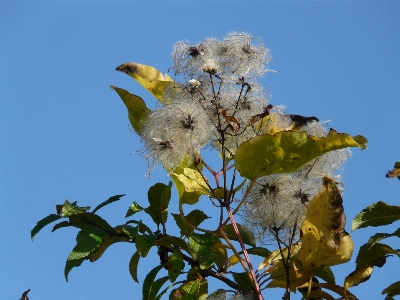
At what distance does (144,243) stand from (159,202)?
28 centimetres

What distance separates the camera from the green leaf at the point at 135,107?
71.8 inches

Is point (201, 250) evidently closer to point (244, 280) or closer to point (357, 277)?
point (244, 280)

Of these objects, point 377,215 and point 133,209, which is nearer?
point 377,215

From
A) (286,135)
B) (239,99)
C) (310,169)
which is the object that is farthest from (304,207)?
(239,99)

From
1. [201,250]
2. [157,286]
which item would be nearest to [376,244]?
[201,250]

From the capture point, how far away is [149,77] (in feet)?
6.25

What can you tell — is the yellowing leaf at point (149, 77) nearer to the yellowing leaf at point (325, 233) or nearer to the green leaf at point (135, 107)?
the green leaf at point (135, 107)

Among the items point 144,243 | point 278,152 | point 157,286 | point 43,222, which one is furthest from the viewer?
point 43,222

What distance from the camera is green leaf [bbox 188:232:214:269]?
157cm

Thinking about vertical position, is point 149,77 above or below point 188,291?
above

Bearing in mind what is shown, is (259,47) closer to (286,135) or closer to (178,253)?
(286,135)

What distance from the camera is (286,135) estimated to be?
59.4 inches

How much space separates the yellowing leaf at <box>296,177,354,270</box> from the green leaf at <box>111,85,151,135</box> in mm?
631

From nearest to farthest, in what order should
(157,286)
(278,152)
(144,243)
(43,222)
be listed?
(278,152) < (144,243) < (157,286) < (43,222)
